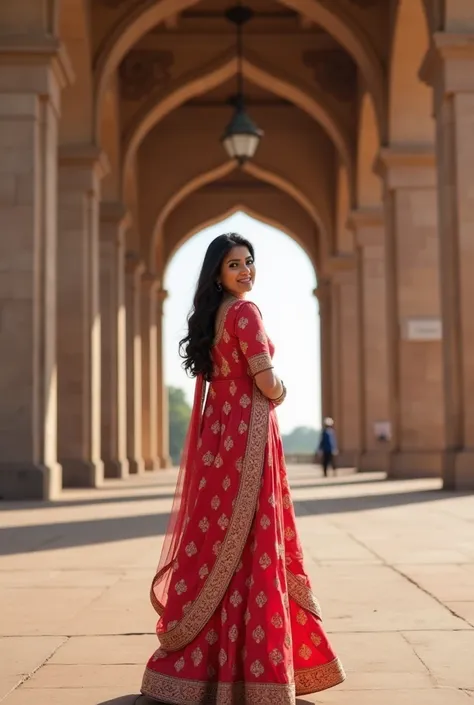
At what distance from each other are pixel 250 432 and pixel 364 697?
0.90 metres

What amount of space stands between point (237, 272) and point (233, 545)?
2.96ft

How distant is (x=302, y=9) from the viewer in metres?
19.3

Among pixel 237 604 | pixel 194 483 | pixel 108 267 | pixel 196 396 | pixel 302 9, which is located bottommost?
pixel 237 604

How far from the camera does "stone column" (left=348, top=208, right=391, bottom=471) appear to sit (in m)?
23.3

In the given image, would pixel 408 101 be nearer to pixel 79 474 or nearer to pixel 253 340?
pixel 79 474

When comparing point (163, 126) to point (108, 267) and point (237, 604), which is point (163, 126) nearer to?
point (108, 267)

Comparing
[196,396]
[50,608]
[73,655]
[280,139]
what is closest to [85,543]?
[50,608]

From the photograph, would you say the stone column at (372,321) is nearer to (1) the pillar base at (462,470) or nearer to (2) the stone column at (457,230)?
(2) the stone column at (457,230)

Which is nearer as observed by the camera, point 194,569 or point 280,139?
point 194,569

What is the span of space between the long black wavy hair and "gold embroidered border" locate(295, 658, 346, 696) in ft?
3.27

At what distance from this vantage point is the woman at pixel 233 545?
331 centimetres

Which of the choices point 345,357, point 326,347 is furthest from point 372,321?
point 326,347

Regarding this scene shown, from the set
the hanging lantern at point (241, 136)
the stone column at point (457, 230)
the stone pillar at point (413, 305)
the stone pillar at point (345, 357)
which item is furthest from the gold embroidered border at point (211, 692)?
the stone pillar at point (345, 357)

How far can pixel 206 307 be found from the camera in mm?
3697
